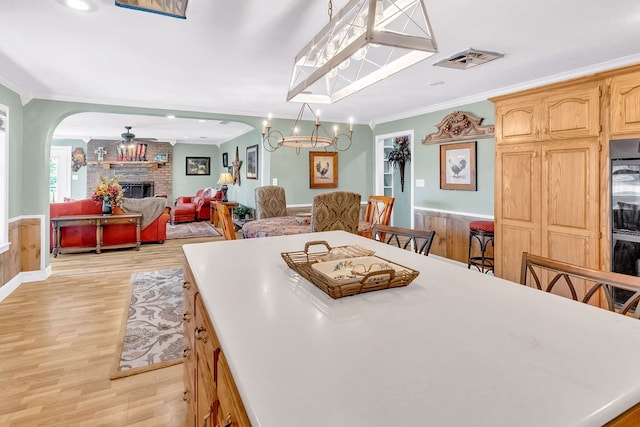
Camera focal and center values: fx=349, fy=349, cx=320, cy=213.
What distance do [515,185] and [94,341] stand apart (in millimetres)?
3834

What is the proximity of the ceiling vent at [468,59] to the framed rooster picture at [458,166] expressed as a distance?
153cm

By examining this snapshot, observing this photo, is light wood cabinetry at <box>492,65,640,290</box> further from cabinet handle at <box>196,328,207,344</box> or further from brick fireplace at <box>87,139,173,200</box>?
brick fireplace at <box>87,139,173,200</box>

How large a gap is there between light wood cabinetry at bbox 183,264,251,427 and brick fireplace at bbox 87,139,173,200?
9.67 metres

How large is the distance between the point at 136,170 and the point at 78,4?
29.6 ft

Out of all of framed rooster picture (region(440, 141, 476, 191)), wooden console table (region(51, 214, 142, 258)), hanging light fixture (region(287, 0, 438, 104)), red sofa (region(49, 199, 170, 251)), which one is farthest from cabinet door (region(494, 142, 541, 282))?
red sofa (region(49, 199, 170, 251))

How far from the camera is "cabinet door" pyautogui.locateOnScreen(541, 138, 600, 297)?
2799mm

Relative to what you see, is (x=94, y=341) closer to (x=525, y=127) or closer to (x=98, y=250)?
(x=98, y=250)

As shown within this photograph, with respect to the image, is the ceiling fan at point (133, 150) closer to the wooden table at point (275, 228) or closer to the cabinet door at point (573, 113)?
the wooden table at point (275, 228)

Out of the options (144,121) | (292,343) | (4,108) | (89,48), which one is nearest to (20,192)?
(4,108)

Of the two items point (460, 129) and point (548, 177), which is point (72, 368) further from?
point (460, 129)

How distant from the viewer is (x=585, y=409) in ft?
1.77

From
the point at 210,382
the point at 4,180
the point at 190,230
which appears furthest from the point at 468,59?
the point at 190,230

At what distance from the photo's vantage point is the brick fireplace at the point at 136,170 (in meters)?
9.68

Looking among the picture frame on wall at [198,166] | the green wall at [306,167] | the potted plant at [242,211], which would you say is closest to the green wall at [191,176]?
the picture frame on wall at [198,166]
